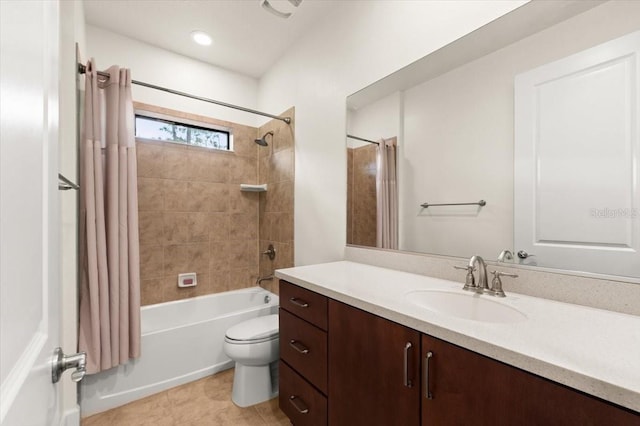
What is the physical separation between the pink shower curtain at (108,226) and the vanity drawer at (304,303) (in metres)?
1.18

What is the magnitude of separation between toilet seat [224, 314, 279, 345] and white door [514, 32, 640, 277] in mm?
1543

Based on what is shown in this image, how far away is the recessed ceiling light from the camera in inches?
91.0

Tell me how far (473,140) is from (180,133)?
2.53m

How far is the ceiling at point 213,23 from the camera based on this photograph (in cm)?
200

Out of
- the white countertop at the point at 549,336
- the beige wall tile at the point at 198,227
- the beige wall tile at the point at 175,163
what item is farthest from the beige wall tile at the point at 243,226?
the white countertop at the point at 549,336

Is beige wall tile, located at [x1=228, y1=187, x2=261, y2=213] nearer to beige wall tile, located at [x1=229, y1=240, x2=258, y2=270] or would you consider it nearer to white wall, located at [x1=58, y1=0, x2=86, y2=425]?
beige wall tile, located at [x1=229, y1=240, x2=258, y2=270]

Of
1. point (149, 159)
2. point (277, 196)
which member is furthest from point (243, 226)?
point (149, 159)

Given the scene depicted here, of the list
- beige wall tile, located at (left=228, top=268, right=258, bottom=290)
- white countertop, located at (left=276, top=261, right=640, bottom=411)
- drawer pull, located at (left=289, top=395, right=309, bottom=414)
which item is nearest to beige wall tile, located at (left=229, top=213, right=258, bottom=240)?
beige wall tile, located at (left=228, top=268, right=258, bottom=290)

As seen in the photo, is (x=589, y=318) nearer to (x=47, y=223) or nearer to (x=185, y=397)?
(x=47, y=223)

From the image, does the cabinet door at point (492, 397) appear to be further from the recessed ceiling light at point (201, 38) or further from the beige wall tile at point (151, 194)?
the recessed ceiling light at point (201, 38)

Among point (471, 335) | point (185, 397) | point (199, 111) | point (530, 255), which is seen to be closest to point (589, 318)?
point (530, 255)

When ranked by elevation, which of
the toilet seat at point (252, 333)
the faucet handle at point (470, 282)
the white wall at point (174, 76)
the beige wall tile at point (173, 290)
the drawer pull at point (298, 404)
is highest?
the white wall at point (174, 76)

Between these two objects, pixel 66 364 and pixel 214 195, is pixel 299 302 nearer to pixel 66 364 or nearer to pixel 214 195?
pixel 66 364

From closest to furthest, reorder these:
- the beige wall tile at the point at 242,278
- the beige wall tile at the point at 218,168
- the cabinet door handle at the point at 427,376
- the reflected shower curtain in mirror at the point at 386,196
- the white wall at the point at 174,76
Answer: the cabinet door handle at the point at 427,376 → the reflected shower curtain in mirror at the point at 386,196 → the white wall at the point at 174,76 → the beige wall tile at the point at 218,168 → the beige wall tile at the point at 242,278
